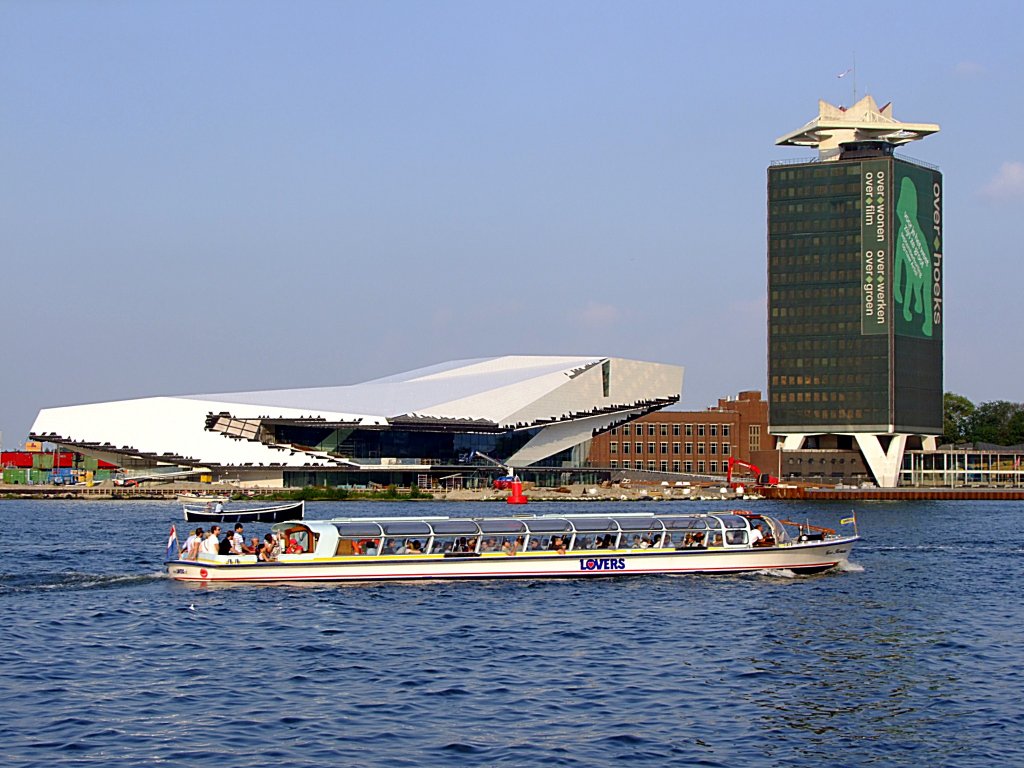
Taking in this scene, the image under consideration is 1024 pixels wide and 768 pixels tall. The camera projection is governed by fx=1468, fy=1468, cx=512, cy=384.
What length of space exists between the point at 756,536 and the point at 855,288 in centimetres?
11314

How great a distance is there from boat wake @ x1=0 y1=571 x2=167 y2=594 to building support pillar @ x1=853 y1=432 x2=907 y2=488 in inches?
4845

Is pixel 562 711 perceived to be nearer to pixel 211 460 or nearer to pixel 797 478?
pixel 211 460

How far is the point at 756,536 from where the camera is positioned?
48875 millimetres

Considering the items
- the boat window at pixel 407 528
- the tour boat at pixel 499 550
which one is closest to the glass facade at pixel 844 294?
the tour boat at pixel 499 550

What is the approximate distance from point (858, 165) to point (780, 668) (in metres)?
132

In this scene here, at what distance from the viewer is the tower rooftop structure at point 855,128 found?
529ft

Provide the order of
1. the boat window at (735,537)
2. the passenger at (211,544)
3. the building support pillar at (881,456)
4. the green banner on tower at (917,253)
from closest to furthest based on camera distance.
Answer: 1. the passenger at (211,544)
2. the boat window at (735,537)
3. the green banner on tower at (917,253)
4. the building support pillar at (881,456)

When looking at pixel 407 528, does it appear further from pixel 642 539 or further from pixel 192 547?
pixel 642 539

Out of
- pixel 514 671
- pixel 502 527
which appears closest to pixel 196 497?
pixel 502 527

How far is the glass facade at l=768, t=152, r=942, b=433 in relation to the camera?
513ft

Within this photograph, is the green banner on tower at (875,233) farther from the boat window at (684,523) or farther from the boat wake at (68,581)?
the boat wake at (68,581)

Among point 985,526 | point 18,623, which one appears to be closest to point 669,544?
point 18,623

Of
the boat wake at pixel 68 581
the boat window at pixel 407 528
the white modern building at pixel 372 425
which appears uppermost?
the white modern building at pixel 372 425

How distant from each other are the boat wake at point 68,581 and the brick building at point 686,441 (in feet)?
464
